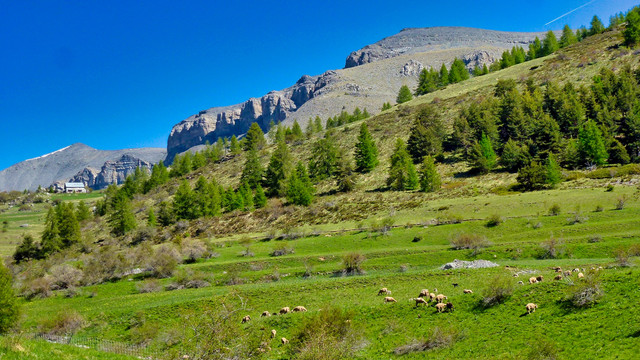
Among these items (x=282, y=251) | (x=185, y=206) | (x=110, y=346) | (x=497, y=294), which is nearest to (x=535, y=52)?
(x=185, y=206)

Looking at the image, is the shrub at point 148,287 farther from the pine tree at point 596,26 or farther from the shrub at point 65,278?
the pine tree at point 596,26

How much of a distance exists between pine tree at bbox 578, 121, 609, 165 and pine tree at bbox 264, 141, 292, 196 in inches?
2422

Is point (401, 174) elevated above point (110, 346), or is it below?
above

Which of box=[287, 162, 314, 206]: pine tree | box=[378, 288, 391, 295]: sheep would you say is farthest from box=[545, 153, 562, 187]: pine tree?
box=[378, 288, 391, 295]: sheep

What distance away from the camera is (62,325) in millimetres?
28750

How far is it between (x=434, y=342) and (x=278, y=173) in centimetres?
7594

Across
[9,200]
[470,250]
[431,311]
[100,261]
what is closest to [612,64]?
[470,250]

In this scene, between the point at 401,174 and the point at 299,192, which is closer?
the point at 401,174

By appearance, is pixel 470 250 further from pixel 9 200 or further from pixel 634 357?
pixel 9 200

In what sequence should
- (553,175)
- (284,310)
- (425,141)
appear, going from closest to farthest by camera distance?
(284,310)
(553,175)
(425,141)

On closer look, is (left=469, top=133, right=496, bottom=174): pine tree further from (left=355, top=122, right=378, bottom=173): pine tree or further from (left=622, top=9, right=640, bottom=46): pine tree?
(left=622, top=9, right=640, bottom=46): pine tree

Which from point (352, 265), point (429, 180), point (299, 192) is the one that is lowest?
point (352, 265)

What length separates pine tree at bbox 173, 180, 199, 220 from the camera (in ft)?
281

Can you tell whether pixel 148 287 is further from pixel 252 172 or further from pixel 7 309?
pixel 252 172
